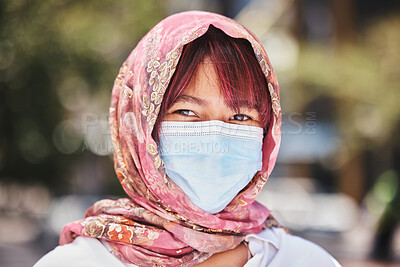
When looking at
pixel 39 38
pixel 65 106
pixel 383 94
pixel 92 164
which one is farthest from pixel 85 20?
pixel 383 94

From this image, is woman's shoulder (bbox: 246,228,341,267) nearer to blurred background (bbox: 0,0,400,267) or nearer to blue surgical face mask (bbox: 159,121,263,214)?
blue surgical face mask (bbox: 159,121,263,214)

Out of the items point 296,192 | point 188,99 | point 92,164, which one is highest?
point 188,99

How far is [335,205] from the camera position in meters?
11.9

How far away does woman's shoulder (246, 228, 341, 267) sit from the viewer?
187 centimetres

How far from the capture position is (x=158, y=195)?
5.84ft

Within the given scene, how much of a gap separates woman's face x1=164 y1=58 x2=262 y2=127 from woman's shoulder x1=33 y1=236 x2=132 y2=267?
537 millimetres

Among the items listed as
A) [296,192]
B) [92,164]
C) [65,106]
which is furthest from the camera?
[296,192]

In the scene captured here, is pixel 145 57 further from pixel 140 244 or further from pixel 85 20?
pixel 85 20

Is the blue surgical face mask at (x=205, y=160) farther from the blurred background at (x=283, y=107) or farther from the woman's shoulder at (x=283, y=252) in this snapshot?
the blurred background at (x=283, y=107)

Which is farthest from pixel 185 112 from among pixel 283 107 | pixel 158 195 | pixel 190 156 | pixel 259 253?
pixel 283 107

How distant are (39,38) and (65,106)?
4.48 ft

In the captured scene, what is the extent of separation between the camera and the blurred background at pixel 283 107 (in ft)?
24.1

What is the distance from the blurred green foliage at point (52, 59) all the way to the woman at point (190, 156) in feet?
19.2

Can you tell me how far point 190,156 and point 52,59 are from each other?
20.5 feet
